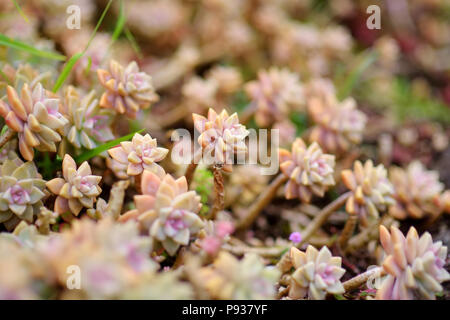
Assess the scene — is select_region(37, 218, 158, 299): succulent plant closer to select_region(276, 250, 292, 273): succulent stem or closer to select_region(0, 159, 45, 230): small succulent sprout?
select_region(0, 159, 45, 230): small succulent sprout

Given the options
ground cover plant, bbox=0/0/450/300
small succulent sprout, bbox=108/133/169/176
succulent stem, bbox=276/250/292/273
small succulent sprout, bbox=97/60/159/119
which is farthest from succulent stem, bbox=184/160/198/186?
succulent stem, bbox=276/250/292/273

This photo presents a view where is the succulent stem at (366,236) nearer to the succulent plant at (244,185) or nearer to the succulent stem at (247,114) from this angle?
the succulent plant at (244,185)

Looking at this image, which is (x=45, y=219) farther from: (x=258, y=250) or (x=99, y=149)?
(x=258, y=250)

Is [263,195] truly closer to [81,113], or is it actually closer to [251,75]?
[81,113]

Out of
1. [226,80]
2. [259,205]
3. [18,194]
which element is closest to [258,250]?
[259,205]

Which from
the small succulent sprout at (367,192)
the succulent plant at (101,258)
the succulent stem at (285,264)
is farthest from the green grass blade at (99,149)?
the small succulent sprout at (367,192)

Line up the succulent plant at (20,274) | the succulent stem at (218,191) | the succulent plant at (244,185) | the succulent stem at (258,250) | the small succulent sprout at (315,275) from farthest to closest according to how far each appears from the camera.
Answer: the succulent plant at (244,185) < the succulent stem at (258,250) < the succulent stem at (218,191) < the small succulent sprout at (315,275) < the succulent plant at (20,274)

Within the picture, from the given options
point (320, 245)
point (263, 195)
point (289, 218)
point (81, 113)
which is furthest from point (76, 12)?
point (320, 245)
